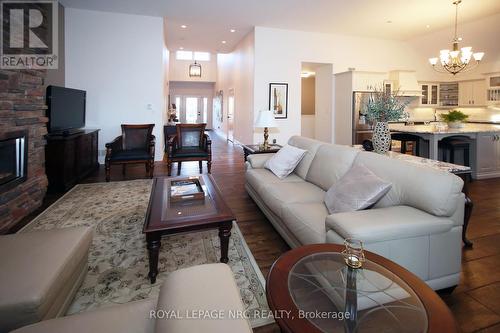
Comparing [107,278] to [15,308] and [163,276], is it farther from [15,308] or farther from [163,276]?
[15,308]

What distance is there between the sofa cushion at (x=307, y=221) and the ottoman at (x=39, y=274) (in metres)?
1.42

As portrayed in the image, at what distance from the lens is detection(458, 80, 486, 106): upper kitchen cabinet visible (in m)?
6.87

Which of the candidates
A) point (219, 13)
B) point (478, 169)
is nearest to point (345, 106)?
point (478, 169)

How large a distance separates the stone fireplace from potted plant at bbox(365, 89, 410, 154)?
12.1ft

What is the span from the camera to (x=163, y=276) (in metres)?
2.01

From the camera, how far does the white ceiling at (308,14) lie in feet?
17.2

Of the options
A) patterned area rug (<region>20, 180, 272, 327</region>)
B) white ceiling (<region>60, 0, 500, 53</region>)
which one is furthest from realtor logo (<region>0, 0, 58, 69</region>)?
patterned area rug (<region>20, 180, 272, 327</region>)

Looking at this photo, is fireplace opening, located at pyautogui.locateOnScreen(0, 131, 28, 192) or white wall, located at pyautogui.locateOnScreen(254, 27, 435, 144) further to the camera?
white wall, located at pyautogui.locateOnScreen(254, 27, 435, 144)

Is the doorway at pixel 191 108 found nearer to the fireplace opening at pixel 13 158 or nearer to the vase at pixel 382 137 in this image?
the fireplace opening at pixel 13 158

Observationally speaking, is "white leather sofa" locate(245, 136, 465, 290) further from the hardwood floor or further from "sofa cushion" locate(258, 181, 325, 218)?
the hardwood floor

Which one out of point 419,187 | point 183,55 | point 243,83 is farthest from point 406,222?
point 183,55

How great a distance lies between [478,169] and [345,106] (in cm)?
322

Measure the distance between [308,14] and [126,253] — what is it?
5.74m

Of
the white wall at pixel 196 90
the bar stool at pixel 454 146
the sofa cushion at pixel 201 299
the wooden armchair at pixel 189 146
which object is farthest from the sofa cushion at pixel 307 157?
the white wall at pixel 196 90
